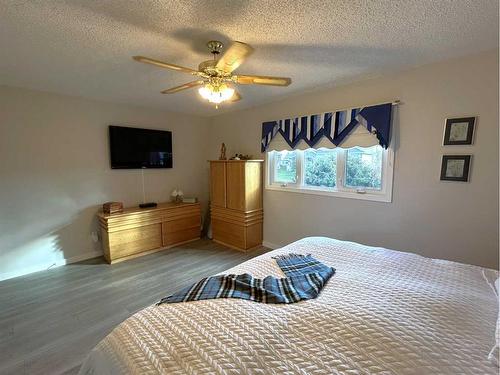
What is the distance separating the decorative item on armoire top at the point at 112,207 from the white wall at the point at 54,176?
0.21 m

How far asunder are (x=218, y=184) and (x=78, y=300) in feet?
7.75

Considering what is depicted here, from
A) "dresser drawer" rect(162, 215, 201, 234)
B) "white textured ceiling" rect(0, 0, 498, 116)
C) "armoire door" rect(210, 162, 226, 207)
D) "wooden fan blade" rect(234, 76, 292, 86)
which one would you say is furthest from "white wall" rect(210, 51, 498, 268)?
"dresser drawer" rect(162, 215, 201, 234)

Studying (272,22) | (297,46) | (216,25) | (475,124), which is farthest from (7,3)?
(475,124)

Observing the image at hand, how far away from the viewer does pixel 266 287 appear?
54.0 inches

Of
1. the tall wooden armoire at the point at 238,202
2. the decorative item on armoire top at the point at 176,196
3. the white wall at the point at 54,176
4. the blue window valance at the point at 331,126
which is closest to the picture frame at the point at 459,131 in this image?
the blue window valance at the point at 331,126

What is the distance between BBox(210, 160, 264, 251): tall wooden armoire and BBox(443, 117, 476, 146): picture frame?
2.29 m

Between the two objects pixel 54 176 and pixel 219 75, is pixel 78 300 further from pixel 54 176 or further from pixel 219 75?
pixel 219 75

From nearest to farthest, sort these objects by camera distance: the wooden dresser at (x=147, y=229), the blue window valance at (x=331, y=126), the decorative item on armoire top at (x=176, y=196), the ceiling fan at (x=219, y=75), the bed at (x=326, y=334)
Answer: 1. the bed at (x=326, y=334)
2. the ceiling fan at (x=219, y=75)
3. the blue window valance at (x=331, y=126)
4. the wooden dresser at (x=147, y=229)
5. the decorative item on armoire top at (x=176, y=196)

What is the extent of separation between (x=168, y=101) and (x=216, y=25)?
2204 millimetres

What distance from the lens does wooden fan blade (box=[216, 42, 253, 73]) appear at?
4.87 feet

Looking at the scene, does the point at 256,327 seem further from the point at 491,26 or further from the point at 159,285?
the point at 491,26

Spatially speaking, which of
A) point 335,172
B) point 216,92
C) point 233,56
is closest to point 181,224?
point 335,172

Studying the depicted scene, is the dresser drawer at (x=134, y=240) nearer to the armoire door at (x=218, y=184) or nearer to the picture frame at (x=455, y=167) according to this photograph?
the armoire door at (x=218, y=184)

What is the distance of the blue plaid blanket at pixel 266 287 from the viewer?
50.6 inches
